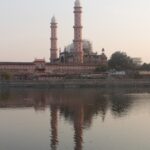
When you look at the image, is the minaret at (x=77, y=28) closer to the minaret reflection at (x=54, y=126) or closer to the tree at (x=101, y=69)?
the tree at (x=101, y=69)

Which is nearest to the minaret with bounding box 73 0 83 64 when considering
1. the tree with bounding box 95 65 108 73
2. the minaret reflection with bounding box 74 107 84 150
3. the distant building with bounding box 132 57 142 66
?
the tree with bounding box 95 65 108 73

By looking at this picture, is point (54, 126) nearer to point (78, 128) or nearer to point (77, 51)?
point (78, 128)

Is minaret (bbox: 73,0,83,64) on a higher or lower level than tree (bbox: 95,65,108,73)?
higher

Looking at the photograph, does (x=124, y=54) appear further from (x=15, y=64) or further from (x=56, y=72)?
(x=15, y=64)

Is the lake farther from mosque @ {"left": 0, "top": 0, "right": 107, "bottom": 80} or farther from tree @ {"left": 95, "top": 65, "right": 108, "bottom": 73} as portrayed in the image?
tree @ {"left": 95, "top": 65, "right": 108, "bottom": 73}

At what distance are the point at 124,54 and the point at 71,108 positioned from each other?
40936 millimetres

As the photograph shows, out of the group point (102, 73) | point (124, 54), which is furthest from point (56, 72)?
point (124, 54)

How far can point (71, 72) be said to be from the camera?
5797cm

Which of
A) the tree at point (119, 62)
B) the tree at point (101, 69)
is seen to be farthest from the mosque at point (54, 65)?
the tree at point (119, 62)

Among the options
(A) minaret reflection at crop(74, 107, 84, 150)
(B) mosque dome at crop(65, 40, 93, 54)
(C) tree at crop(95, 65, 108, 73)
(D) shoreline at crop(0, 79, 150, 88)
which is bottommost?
(A) minaret reflection at crop(74, 107, 84, 150)

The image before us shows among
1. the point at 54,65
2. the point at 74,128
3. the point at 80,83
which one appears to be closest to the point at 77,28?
the point at 54,65

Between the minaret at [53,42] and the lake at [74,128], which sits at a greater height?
the minaret at [53,42]

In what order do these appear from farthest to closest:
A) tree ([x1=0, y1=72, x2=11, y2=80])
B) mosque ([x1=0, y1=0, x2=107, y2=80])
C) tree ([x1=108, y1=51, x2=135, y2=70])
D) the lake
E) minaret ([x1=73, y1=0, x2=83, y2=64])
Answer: tree ([x1=108, y1=51, x2=135, y2=70]) → minaret ([x1=73, y1=0, x2=83, y2=64]) → mosque ([x1=0, y1=0, x2=107, y2=80]) → tree ([x1=0, y1=72, x2=11, y2=80]) → the lake

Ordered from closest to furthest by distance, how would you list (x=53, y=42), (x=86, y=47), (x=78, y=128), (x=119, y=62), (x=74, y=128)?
(x=74, y=128) < (x=78, y=128) < (x=53, y=42) < (x=119, y=62) < (x=86, y=47)
